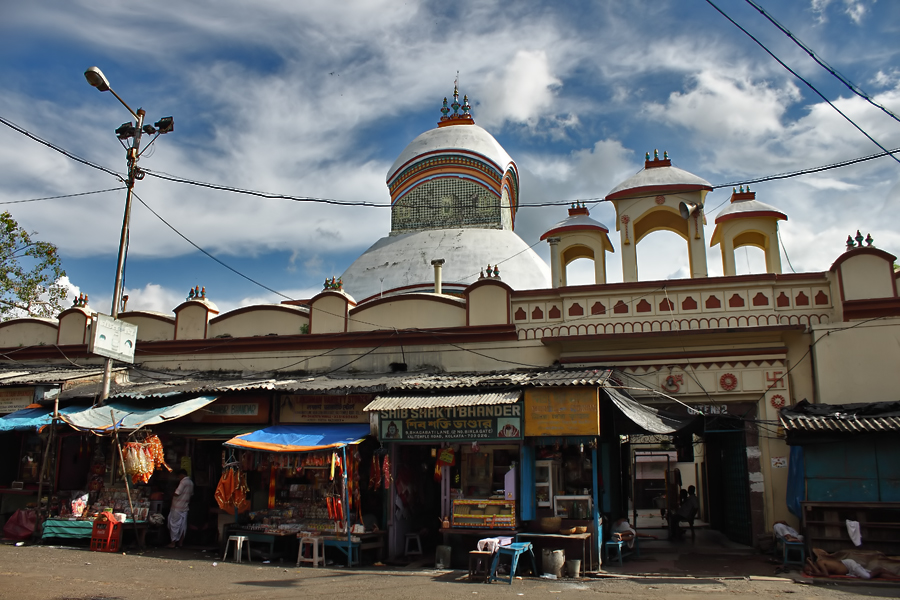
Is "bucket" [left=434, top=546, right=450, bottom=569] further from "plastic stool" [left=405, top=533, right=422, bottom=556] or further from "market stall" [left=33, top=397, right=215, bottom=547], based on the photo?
"market stall" [left=33, top=397, right=215, bottom=547]

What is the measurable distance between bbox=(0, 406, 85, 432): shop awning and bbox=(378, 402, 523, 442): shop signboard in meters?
5.87

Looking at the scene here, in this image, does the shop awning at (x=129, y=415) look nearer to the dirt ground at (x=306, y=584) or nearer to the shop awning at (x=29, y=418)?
the shop awning at (x=29, y=418)

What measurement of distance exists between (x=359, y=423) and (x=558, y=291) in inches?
167

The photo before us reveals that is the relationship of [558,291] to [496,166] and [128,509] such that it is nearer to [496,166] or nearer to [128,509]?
[128,509]

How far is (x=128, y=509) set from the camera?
1269 cm

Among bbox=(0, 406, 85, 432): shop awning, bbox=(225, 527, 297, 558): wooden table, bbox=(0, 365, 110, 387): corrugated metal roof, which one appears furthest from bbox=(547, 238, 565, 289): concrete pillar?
bbox=(0, 365, 110, 387): corrugated metal roof

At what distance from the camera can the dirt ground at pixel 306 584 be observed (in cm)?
834

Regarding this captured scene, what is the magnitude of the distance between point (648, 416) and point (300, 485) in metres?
5.97

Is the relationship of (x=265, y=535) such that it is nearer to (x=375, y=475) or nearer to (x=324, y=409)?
(x=375, y=475)

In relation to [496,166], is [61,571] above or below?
below

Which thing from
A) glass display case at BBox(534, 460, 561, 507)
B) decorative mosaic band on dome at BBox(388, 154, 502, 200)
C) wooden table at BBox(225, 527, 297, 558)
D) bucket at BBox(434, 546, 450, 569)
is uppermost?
decorative mosaic band on dome at BBox(388, 154, 502, 200)

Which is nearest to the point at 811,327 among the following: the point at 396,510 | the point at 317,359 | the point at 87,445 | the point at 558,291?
the point at 558,291

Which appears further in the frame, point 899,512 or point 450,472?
point 450,472

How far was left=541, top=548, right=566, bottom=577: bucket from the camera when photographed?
33.1 ft
